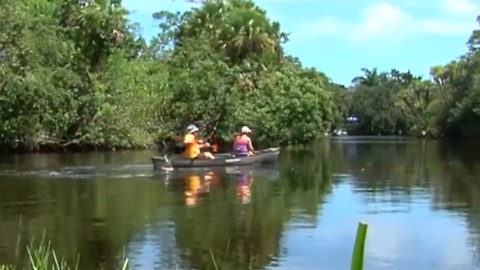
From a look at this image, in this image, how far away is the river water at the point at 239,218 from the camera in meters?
11.4

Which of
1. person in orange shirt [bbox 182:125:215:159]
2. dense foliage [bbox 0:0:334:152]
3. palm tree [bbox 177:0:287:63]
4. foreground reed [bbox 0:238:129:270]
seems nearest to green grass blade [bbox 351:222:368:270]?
foreground reed [bbox 0:238:129:270]

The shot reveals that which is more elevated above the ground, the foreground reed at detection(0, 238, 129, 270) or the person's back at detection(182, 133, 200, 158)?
the person's back at detection(182, 133, 200, 158)

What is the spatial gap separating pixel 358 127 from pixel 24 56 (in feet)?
308

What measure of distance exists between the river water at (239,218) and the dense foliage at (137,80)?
1205 centimetres

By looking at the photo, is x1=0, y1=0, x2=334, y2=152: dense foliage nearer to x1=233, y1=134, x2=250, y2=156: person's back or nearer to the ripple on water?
the ripple on water

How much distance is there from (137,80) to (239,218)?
34.5 metres

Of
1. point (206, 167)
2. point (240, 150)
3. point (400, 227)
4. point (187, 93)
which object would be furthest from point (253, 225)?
point (187, 93)

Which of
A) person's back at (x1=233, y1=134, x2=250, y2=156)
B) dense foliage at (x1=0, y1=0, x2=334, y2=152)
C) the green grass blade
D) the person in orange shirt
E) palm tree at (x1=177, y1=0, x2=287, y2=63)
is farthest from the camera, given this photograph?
palm tree at (x1=177, y1=0, x2=287, y2=63)

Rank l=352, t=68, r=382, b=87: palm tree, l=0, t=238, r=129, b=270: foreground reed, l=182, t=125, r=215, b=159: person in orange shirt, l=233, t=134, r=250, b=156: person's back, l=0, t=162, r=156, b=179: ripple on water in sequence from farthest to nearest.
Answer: l=352, t=68, r=382, b=87: palm tree < l=233, t=134, r=250, b=156: person's back < l=182, t=125, r=215, b=159: person in orange shirt < l=0, t=162, r=156, b=179: ripple on water < l=0, t=238, r=129, b=270: foreground reed

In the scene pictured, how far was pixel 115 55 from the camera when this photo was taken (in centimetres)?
4459

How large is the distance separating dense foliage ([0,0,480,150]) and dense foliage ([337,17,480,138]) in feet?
76.0

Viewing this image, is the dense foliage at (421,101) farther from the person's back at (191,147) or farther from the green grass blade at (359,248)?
the green grass blade at (359,248)

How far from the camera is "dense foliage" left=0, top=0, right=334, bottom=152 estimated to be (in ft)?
125

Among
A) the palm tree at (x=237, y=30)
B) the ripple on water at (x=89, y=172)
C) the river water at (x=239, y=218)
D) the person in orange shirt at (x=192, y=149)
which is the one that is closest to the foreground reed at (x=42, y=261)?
the river water at (x=239, y=218)
